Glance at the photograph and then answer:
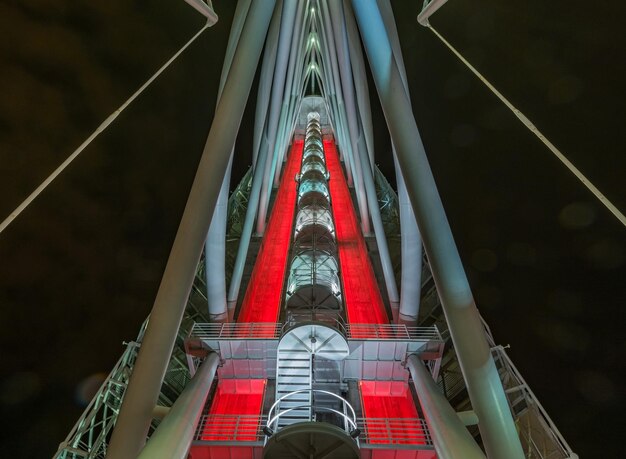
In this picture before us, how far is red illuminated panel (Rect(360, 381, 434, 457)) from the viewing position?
11.7 metres

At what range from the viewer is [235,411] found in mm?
13320

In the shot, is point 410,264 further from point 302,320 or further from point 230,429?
point 230,429

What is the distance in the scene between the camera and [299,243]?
69.2 feet

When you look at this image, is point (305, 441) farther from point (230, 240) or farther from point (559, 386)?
point (230, 240)

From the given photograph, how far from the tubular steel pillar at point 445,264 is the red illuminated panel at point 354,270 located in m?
9.74

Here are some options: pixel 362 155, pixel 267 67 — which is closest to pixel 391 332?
pixel 362 155

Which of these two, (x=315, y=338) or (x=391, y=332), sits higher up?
(x=391, y=332)

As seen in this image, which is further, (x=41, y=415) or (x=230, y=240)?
(x=230, y=240)

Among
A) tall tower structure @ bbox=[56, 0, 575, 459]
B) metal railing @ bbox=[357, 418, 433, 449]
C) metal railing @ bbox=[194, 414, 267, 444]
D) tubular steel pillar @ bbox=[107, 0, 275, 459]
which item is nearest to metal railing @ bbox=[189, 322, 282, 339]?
tall tower structure @ bbox=[56, 0, 575, 459]

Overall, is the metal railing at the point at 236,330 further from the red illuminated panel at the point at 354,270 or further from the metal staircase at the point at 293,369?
the red illuminated panel at the point at 354,270

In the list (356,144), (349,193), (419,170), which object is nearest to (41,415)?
(419,170)

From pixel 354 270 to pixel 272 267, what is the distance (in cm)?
494

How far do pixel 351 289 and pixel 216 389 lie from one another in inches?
352

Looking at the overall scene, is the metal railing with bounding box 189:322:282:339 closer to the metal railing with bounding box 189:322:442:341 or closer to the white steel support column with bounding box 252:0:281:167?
the metal railing with bounding box 189:322:442:341
